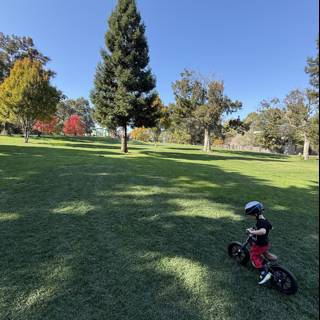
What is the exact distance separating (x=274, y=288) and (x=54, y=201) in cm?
543

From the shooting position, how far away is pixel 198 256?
4770 mm

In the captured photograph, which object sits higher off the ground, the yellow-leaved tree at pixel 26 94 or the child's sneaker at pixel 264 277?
the yellow-leaved tree at pixel 26 94

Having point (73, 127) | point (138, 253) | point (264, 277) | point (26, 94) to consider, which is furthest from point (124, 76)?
point (73, 127)

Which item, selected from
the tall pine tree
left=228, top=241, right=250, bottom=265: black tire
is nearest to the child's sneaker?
left=228, top=241, right=250, bottom=265: black tire

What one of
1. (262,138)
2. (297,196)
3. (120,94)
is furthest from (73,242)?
(262,138)

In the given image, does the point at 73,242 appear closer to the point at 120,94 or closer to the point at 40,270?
the point at 40,270

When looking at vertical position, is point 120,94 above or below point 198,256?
above

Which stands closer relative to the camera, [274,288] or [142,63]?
[274,288]

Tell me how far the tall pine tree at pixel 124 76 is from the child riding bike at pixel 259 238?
1786 centimetres

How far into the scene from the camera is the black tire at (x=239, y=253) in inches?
178

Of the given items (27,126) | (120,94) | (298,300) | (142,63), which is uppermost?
(142,63)

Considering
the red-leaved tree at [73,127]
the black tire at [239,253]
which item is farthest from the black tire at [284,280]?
the red-leaved tree at [73,127]

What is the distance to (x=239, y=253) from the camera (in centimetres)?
466

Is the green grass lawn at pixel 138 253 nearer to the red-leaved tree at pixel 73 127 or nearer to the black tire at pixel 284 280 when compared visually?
the black tire at pixel 284 280
